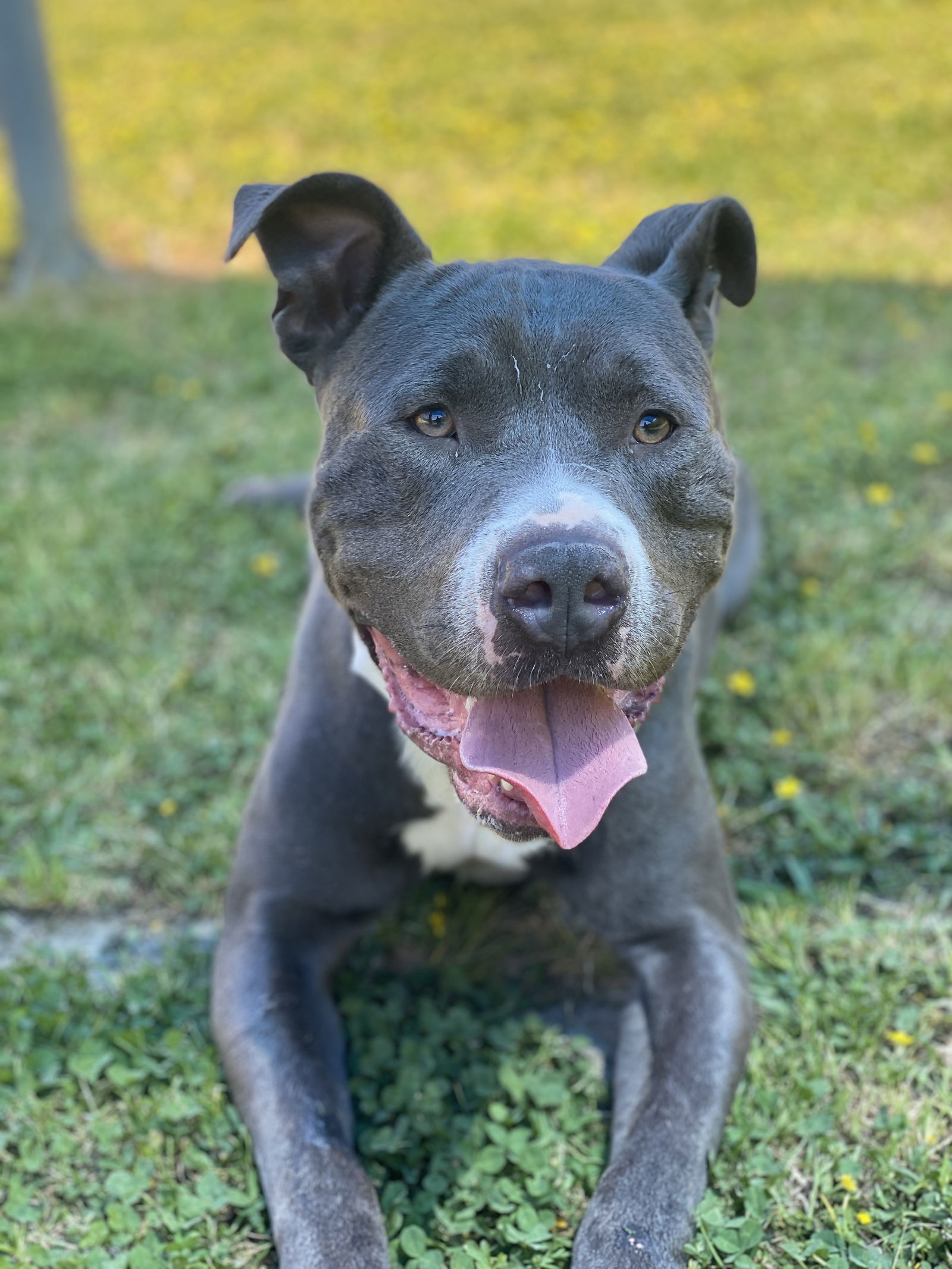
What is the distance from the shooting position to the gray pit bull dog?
2.28 metres

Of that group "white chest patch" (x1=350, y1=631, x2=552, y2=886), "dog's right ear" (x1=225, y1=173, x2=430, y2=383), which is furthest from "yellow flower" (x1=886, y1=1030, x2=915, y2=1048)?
"dog's right ear" (x1=225, y1=173, x2=430, y2=383)

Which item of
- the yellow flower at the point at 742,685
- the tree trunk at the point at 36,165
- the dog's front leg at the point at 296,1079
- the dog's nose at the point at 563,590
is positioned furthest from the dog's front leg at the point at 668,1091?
the tree trunk at the point at 36,165

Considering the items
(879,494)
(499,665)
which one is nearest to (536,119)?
(879,494)

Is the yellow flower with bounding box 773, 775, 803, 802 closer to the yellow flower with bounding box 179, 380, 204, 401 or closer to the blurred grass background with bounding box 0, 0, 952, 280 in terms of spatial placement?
the yellow flower with bounding box 179, 380, 204, 401

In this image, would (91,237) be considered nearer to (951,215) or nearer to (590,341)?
(951,215)

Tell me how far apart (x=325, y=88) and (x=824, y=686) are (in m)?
11.9

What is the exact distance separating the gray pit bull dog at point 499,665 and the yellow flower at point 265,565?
1.96m

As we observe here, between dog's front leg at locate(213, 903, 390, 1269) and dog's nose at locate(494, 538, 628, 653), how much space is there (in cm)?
113

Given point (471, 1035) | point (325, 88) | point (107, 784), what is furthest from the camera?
point (325, 88)

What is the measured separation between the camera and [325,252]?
2.75 m

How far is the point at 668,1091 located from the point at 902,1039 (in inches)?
24.4

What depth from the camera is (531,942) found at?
330 cm

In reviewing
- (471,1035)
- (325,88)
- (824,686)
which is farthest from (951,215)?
(471,1035)

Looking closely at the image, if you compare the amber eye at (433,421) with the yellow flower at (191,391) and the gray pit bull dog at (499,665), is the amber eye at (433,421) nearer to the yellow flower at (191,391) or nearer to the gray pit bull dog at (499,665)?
the gray pit bull dog at (499,665)
